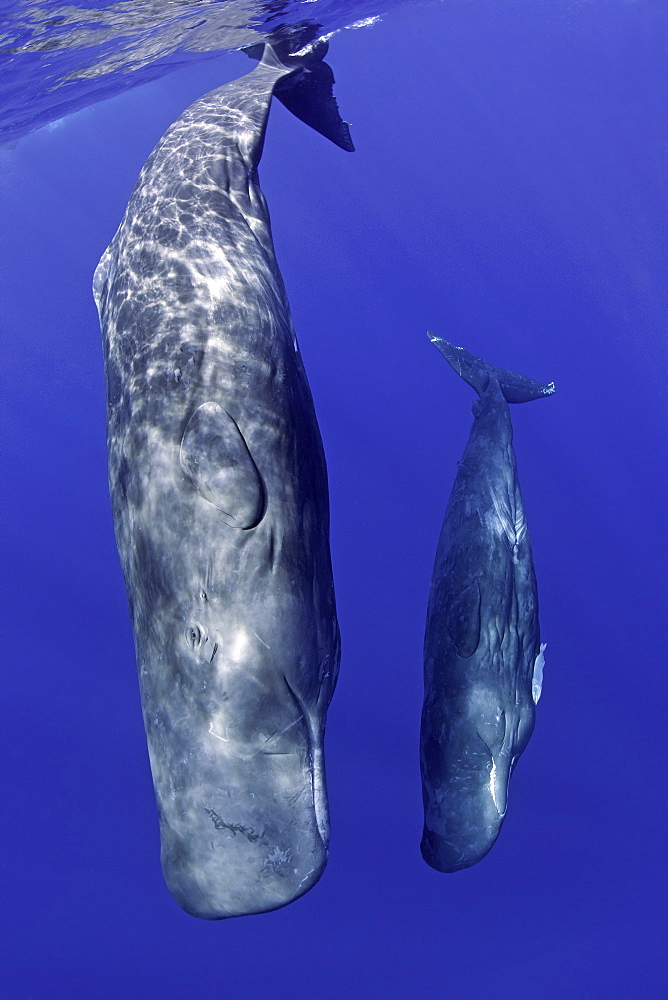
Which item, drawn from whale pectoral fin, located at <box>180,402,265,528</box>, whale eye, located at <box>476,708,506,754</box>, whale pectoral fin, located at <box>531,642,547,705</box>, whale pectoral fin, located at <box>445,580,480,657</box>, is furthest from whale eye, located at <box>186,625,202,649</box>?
whale pectoral fin, located at <box>531,642,547,705</box>

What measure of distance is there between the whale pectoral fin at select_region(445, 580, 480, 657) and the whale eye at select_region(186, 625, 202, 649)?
3.13m

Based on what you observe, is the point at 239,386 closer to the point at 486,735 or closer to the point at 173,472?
the point at 173,472

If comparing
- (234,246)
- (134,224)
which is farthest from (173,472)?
(134,224)

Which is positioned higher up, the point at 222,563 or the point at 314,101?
the point at 314,101

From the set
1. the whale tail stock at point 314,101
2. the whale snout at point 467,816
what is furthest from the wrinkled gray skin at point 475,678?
the whale tail stock at point 314,101

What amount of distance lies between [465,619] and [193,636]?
3185 millimetres

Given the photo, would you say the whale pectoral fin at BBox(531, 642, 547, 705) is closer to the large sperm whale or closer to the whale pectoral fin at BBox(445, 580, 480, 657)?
the whale pectoral fin at BBox(445, 580, 480, 657)

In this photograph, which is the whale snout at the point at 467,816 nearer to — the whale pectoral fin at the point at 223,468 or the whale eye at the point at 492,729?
the whale eye at the point at 492,729

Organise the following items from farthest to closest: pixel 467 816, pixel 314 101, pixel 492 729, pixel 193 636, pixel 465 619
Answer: pixel 314 101
pixel 465 619
pixel 492 729
pixel 467 816
pixel 193 636

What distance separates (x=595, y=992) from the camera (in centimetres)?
1452

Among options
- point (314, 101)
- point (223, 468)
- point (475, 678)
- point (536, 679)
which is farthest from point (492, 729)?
point (314, 101)

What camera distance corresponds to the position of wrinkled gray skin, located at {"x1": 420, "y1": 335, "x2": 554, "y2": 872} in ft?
19.0

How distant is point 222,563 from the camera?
3578 mm

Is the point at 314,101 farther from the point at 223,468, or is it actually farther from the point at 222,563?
the point at 222,563
